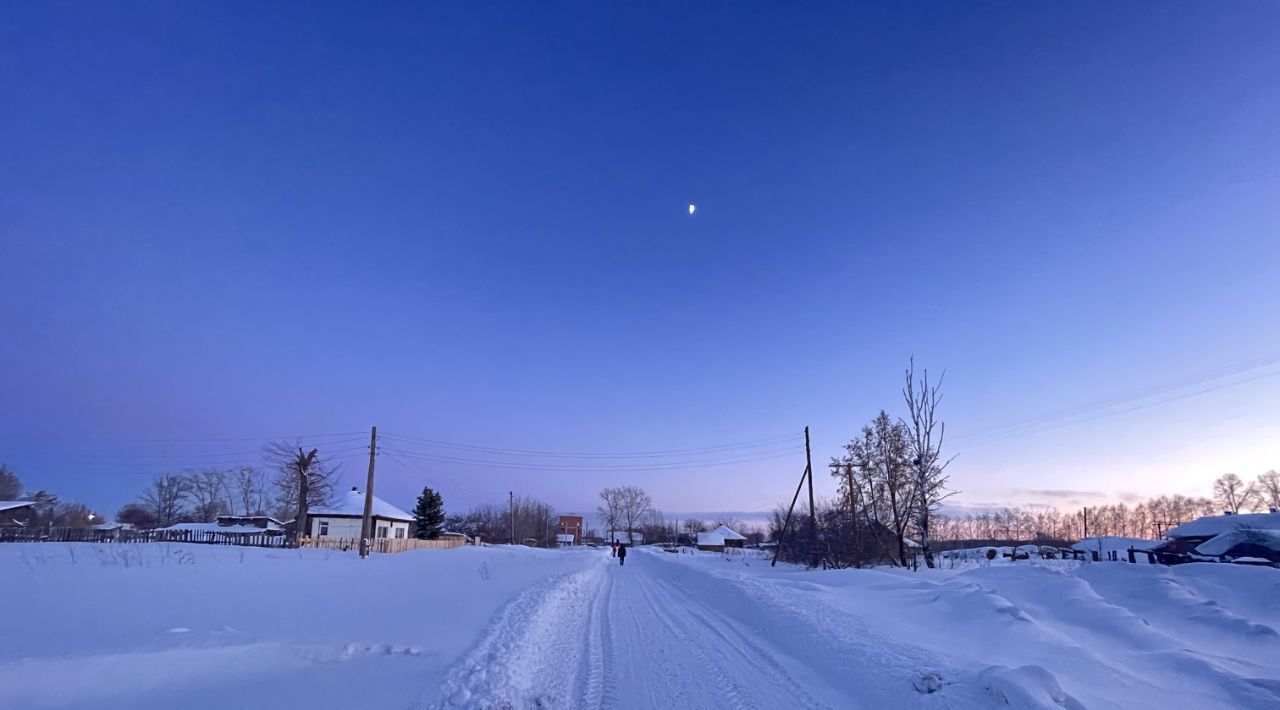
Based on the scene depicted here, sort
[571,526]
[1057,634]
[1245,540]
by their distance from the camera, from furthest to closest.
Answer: [571,526] < [1245,540] < [1057,634]

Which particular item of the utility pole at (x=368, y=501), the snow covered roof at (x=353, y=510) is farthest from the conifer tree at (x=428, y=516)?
the utility pole at (x=368, y=501)

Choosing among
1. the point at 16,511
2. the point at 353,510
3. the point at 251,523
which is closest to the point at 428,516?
the point at 353,510

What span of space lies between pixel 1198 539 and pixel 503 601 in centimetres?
5125

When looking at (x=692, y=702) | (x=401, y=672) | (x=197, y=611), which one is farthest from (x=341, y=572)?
(x=692, y=702)

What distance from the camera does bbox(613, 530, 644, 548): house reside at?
137250mm

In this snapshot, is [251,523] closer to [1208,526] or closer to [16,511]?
Result: [16,511]

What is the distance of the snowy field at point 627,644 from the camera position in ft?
19.8

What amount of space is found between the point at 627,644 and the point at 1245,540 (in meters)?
27.1

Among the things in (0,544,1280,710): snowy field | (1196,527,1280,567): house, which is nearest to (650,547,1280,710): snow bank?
(0,544,1280,710): snowy field

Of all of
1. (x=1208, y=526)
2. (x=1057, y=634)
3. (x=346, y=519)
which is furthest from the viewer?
(x=346, y=519)

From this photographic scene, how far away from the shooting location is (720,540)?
119125 mm

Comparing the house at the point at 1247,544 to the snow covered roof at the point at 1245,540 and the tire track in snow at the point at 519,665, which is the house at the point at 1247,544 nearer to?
the snow covered roof at the point at 1245,540

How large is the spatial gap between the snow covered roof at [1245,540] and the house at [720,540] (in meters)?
95.5

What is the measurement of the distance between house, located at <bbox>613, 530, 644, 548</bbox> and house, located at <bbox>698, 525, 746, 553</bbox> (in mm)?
19956
